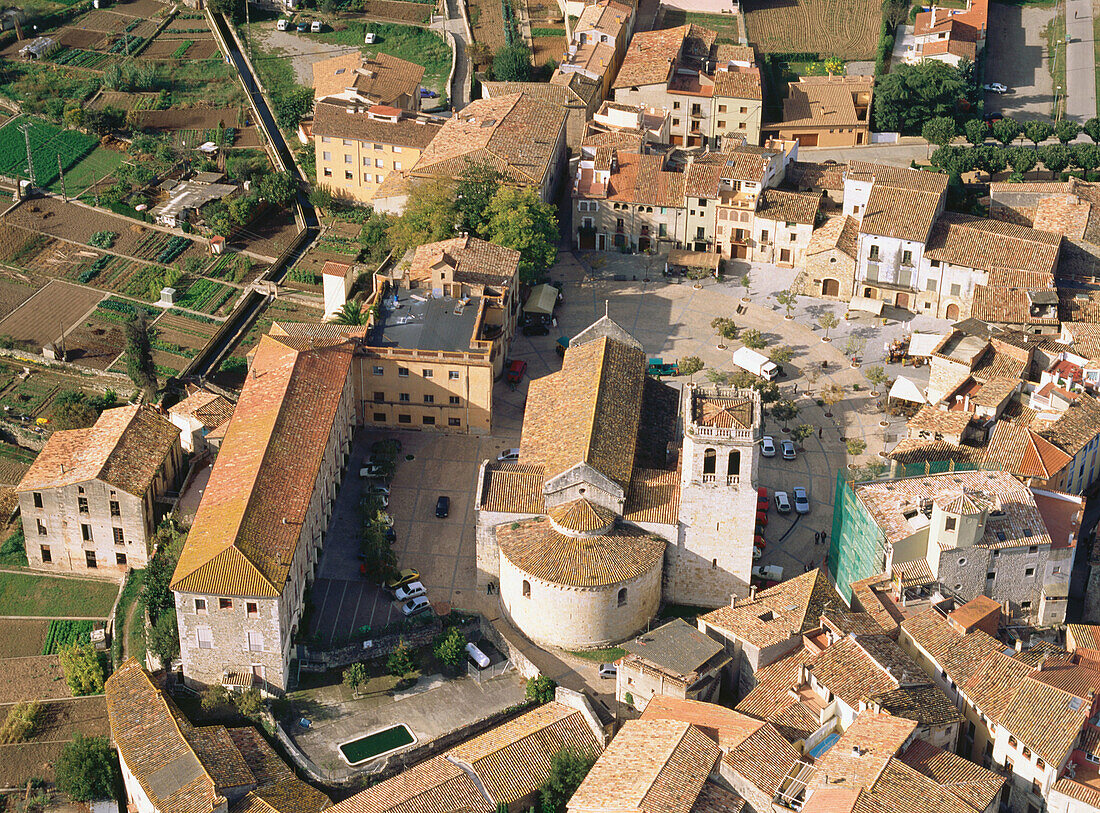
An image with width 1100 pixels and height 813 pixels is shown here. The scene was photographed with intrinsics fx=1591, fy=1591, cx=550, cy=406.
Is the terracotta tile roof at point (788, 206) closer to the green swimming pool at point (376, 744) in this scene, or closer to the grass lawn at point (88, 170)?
the green swimming pool at point (376, 744)

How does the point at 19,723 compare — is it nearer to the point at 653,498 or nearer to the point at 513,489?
the point at 513,489

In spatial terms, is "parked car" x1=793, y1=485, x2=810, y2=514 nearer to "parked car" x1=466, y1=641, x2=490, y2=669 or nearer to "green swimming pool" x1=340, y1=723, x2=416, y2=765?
"parked car" x1=466, y1=641, x2=490, y2=669

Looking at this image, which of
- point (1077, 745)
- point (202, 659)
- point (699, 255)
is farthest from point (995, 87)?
point (202, 659)

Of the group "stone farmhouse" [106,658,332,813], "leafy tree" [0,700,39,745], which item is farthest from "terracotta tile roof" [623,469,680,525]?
"leafy tree" [0,700,39,745]

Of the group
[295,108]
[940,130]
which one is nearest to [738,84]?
[940,130]

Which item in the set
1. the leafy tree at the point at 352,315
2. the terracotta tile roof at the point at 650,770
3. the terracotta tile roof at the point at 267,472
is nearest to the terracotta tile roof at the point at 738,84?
the leafy tree at the point at 352,315

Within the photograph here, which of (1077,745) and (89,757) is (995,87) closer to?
(1077,745)

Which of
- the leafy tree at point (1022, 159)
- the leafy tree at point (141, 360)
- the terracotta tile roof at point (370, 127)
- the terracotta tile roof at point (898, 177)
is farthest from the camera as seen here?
the leafy tree at point (1022, 159)
